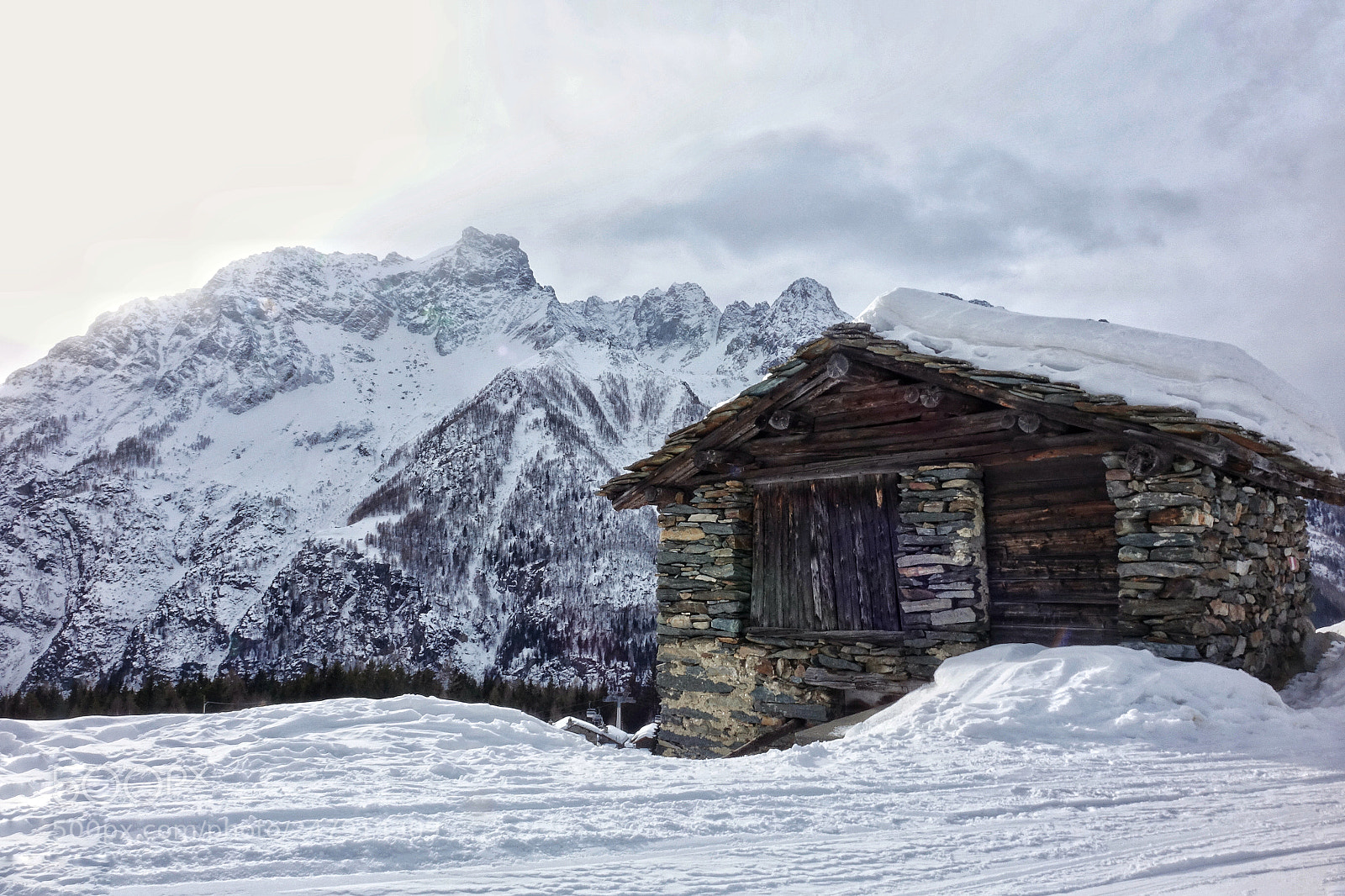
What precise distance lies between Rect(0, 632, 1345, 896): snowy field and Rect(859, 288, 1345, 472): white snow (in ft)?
9.28

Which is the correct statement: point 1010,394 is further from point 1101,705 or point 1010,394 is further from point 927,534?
point 1101,705

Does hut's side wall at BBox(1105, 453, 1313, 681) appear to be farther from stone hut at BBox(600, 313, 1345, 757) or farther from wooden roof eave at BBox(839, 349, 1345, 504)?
wooden roof eave at BBox(839, 349, 1345, 504)

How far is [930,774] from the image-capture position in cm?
395

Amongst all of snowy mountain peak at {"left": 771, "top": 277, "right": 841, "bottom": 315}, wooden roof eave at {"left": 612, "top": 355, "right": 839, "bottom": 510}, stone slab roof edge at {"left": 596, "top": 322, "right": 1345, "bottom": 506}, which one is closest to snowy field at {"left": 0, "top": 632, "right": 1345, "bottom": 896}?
stone slab roof edge at {"left": 596, "top": 322, "right": 1345, "bottom": 506}

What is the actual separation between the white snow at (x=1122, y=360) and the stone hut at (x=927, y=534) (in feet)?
1.26

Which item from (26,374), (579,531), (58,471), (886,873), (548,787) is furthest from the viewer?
(26,374)

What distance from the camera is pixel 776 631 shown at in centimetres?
887

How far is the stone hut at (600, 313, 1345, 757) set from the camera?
6750 mm

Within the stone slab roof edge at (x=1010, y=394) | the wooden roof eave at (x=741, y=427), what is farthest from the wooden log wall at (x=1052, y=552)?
the wooden roof eave at (x=741, y=427)

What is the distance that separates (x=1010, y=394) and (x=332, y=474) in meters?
140

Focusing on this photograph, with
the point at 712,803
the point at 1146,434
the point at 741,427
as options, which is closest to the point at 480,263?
the point at 741,427

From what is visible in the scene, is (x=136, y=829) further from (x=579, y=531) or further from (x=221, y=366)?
(x=221, y=366)

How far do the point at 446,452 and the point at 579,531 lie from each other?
29.1 meters

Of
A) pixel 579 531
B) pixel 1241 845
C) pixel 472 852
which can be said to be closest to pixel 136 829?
pixel 472 852
